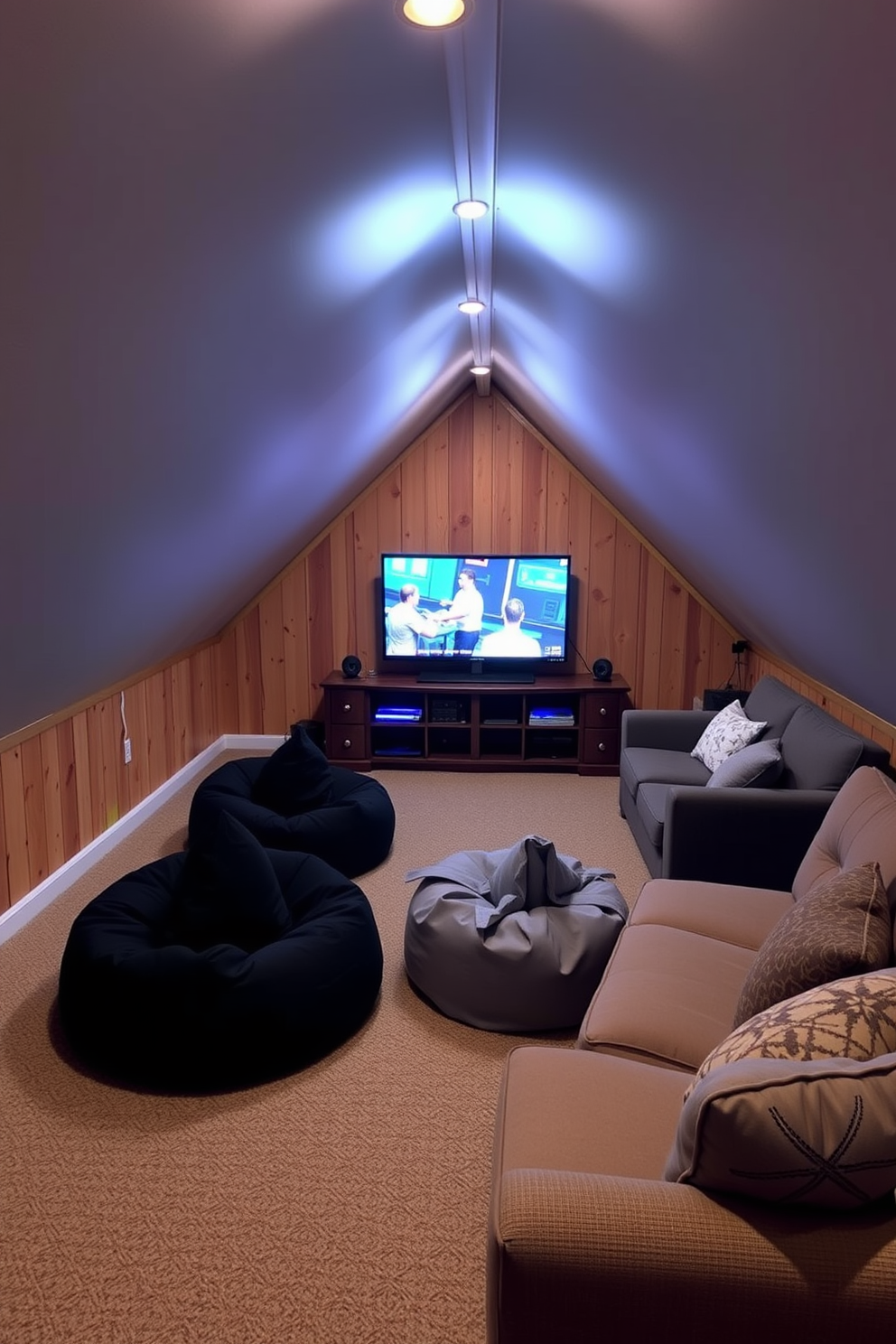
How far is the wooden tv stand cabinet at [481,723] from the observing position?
5539mm

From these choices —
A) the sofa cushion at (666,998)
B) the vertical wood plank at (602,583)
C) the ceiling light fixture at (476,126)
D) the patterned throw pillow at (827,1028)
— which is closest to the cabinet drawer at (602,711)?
the vertical wood plank at (602,583)

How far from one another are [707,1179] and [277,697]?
5.18 meters

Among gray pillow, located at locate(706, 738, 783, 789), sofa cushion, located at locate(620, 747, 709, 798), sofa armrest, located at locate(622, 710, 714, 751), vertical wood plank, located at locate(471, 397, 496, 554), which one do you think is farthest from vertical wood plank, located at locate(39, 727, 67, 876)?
vertical wood plank, located at locate(471, 397, 496, 554)

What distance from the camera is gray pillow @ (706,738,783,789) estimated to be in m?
3.50

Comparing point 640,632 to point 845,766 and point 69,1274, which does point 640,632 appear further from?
point 69,1274

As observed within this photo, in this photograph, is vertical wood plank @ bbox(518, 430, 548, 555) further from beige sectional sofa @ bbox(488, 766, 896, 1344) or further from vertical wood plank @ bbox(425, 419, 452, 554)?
beige sectional sofa @ bbox(488, 766, 896, 1344)

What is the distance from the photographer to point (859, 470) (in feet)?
6.51

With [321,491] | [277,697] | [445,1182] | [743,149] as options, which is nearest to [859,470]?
[743,149]

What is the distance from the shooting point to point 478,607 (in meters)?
5.80

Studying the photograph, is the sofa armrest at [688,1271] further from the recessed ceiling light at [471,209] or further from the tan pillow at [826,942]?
the recessed ceiling light at [471,209]

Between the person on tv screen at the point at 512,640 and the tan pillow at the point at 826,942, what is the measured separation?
3859 millimetres

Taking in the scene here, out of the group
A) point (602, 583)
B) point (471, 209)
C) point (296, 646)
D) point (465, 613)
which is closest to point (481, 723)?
point (465, 613)

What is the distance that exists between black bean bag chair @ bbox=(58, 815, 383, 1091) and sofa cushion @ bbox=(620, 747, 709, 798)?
1739mm

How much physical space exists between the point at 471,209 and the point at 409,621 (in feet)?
11.1
